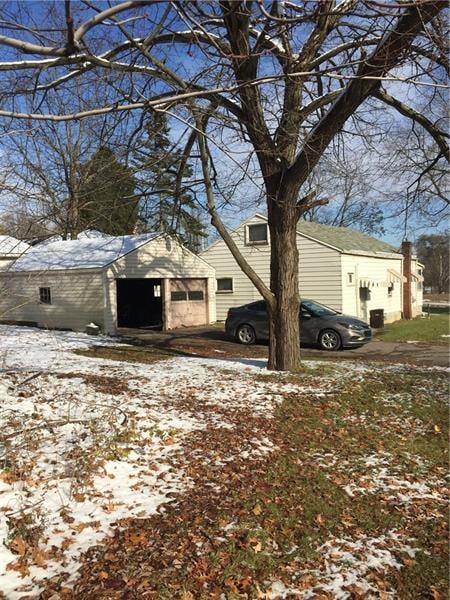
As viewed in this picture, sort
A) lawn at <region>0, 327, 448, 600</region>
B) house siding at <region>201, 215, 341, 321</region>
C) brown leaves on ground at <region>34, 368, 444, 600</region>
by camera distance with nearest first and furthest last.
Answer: brown leaves on ground at <region>34, 368, 444, 600</region> < lawn at <region>0, 327, 448, 600</region> < house siding at <region>201, 215, 341, 321</region>

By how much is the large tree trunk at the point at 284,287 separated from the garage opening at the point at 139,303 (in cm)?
1433

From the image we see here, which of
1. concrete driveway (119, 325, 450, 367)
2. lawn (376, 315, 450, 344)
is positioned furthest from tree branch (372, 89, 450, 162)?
lawn (376, 315, 450, 344)

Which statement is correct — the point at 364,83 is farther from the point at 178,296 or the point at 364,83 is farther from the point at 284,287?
the point at 178,296

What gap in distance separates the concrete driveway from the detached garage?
193cm

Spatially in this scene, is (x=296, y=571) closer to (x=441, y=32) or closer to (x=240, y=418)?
(x=240, y=418)

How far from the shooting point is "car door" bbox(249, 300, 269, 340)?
16.4 meters

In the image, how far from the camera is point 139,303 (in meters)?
24.2

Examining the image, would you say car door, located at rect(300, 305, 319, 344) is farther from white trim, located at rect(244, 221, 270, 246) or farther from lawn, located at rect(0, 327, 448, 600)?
lawn, located at rect(0, 327, 448, 600)

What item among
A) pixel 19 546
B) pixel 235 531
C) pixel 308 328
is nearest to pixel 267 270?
pixel 308 328

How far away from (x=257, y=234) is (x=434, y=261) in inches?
2189

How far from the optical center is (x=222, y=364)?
10.5 meters

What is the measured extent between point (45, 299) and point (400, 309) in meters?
18.4

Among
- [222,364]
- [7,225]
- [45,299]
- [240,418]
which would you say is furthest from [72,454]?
[45,299]

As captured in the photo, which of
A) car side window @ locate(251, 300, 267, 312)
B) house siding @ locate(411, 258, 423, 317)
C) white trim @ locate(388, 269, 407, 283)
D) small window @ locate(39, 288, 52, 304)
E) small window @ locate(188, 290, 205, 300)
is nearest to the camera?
car side window @ locate(251, 300, 267, 312)
